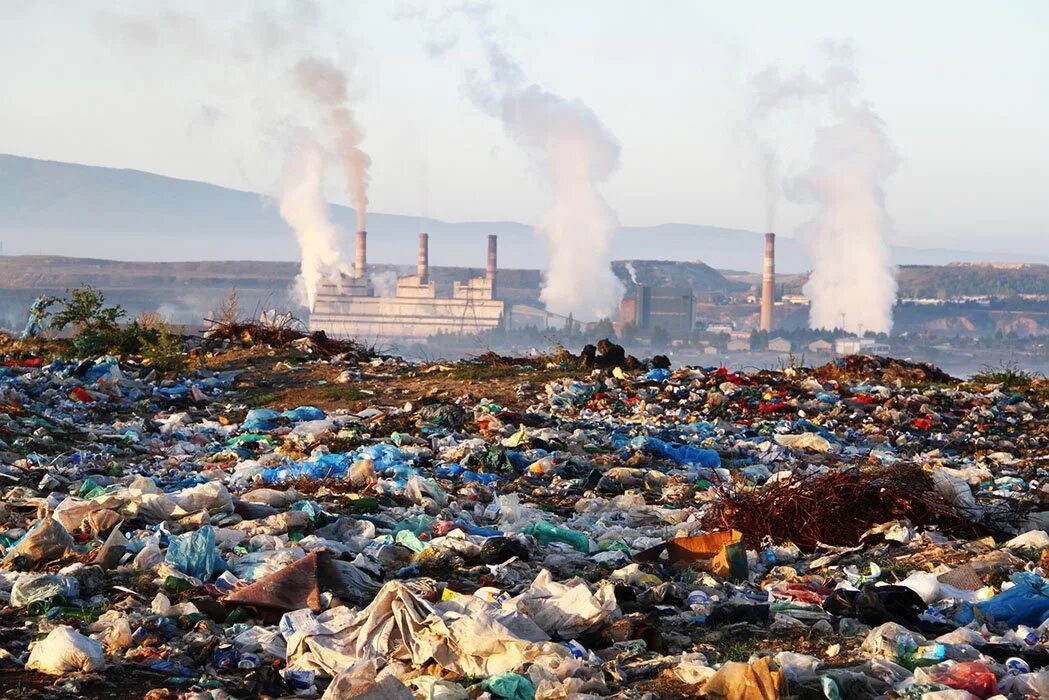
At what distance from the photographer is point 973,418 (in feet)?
34.3

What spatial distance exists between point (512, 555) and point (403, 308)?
3472 inches

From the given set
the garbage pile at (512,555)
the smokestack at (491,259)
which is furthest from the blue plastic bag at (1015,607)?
the smokestack at (491,259)

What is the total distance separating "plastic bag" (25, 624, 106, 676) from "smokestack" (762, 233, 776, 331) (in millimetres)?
86405

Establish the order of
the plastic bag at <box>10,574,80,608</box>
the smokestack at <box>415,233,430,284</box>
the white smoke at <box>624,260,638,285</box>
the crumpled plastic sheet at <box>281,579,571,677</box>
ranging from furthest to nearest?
the white smoke at <box>624,260,638,285</box> < the smokestack at <box>415,233,430,284</box> < the plastic bag at <box>10,574,80,608</box> < the crumpled plastic sheet at <box>281,579,571,677</box>

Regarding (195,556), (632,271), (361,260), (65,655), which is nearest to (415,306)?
(361,260)

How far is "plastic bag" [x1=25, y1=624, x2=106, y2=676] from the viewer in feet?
11.7

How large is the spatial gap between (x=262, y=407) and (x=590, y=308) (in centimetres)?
9213

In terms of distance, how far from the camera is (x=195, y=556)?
4.64 meters

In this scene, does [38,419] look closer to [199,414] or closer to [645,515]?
[199,414]

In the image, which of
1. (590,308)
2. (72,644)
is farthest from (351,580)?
(590,308)

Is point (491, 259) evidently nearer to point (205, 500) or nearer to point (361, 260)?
point (361, 260)

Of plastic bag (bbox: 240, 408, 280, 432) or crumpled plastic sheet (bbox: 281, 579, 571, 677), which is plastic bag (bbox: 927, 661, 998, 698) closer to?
crumpled plastic sheet (bbox: 281, 579, 571, 677)

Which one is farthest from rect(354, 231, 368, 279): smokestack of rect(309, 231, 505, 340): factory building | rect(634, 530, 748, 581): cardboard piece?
rect(634, 530, 748, 581): cardboard piece

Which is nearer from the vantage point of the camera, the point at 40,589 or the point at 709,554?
the point at 40,589
